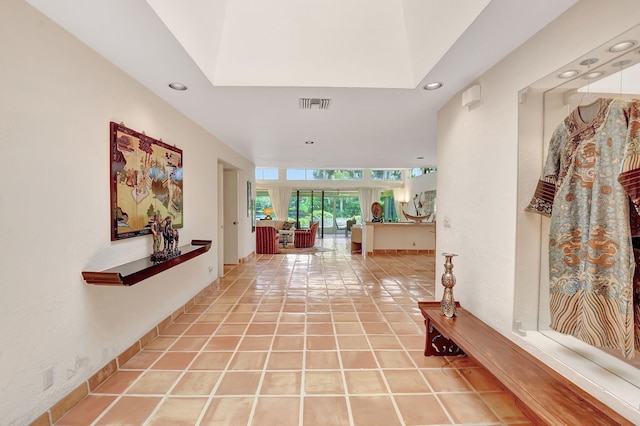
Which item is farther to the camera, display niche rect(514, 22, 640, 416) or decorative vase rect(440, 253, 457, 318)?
decorative vase rect(440, 253, 457, 318)

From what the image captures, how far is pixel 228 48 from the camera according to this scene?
2271mm

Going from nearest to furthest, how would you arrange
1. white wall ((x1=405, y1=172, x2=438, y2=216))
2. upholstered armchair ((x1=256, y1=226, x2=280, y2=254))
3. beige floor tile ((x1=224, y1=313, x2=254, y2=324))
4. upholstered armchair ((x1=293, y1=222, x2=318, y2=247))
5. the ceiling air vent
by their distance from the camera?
the ceiling air vent → beige floor tile ((x1=224, y1=313, x2=254, y2=324)) → upholstered armchair ((x1=256, y1=226, x2=280, y2=254)) → upholstered armchair ((x1=293, y1=222, x2=318, y2=247)) → white wall ((x1=405, y1=172, x2=438, y2=216))

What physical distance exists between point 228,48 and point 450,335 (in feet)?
9.22

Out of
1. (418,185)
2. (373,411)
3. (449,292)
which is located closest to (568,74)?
(449,292)

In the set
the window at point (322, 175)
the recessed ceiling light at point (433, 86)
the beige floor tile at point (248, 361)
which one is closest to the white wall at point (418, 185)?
the window at point (322, 175)

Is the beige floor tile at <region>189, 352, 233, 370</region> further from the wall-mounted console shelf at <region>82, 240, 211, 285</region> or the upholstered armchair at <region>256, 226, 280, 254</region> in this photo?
the upholstered armchair at <region>256, 226, 280, 254</region>

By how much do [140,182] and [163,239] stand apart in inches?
21.4

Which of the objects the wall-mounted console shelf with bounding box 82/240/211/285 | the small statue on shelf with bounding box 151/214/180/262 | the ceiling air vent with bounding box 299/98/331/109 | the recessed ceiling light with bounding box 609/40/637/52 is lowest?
the wall-mounted console shelf with bounding box 82/240/211/285

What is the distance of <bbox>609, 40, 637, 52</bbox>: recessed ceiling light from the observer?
4.33 feet

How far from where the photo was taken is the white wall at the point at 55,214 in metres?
1.40

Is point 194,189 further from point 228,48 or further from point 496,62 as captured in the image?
point 496,62

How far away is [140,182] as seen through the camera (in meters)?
Result: 2.43

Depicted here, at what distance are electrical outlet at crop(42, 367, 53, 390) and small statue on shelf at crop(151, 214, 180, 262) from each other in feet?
3.01

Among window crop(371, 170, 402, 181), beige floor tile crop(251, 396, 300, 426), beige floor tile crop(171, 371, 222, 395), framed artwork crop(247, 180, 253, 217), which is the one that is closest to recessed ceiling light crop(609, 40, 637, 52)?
beige floor tile crop(251, 396, 300, 426)
